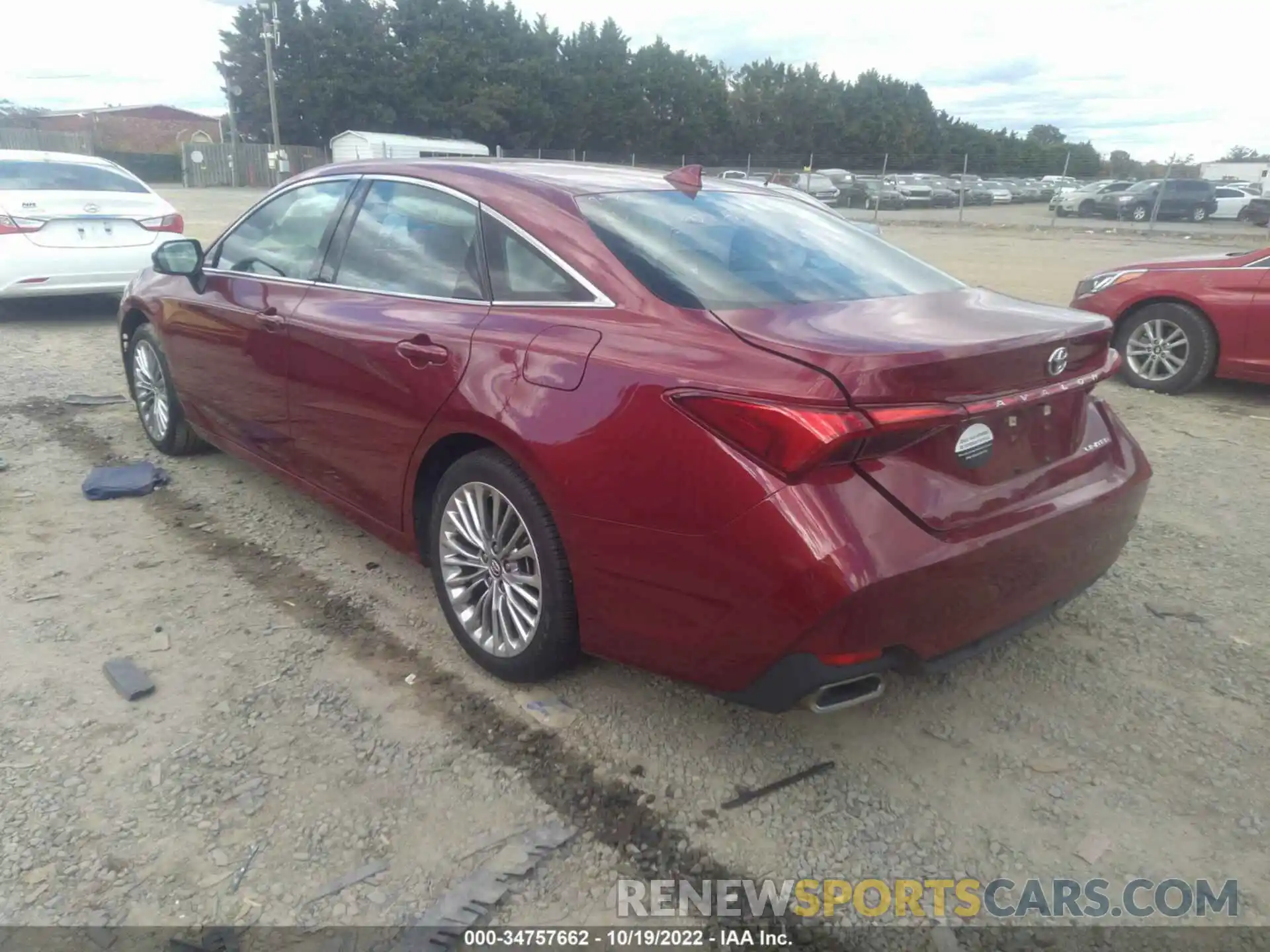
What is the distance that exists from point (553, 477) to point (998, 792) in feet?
4.93

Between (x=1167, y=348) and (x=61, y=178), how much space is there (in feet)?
31.0

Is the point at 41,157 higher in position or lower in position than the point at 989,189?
lower

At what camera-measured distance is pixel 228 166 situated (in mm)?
47625

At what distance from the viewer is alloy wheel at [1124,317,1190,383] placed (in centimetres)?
698

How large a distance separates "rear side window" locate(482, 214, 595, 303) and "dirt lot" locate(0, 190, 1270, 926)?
1247 millimetres

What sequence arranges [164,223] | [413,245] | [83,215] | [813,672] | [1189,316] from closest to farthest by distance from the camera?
[813,672] < [413,245] < [1189,316] < [83,215] < [164,223]

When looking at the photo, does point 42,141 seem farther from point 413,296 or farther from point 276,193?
point 413,296

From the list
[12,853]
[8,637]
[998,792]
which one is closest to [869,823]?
[998,792]

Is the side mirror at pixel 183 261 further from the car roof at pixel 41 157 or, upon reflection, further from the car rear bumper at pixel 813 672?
the car roof at pixel 41 157

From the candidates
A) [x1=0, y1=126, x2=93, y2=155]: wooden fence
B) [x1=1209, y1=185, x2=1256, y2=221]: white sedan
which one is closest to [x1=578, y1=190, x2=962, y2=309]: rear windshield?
[x1=1209, y1=185, x2=1256, y2=221]: white sedan

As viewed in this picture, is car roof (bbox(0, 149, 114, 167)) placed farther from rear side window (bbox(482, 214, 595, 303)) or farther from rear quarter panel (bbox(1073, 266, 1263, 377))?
rear quarter panel (bbox(1073, 266, 1263, 377))

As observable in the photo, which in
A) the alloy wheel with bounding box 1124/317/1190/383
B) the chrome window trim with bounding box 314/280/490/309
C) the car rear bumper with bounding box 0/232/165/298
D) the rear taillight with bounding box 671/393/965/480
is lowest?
the alloy wheel with bounding box 1124/317/1190/383

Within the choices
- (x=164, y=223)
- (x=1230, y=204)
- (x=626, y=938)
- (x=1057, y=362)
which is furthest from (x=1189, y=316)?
(x=1230, y=204)

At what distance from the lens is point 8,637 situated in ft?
10.8
